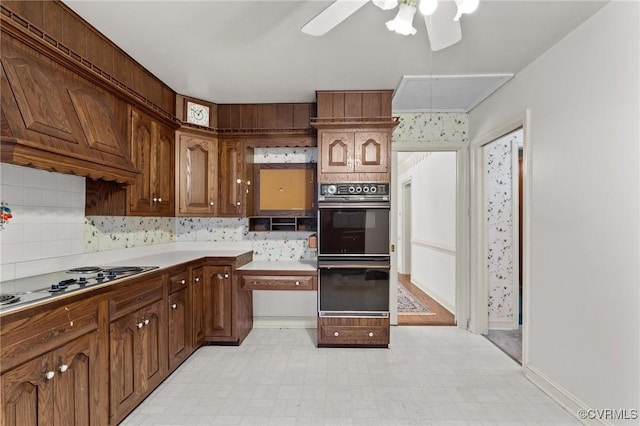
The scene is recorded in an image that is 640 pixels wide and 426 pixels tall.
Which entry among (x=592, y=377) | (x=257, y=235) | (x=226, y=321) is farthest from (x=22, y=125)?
(x=592, y=377)

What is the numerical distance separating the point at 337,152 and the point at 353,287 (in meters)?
1.32

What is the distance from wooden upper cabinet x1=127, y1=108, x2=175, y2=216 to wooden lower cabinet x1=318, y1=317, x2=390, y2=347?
1865mm

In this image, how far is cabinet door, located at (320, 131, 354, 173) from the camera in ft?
10.0

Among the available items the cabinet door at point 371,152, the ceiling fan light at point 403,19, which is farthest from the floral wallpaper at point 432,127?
the ceiling fan light at point 403,19

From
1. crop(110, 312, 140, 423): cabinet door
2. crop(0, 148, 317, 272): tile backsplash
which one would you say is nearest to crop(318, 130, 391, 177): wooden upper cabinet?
crop(0, 148, 317, 272): tile backsplash

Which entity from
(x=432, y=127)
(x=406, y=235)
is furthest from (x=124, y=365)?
(x=406, y=235)

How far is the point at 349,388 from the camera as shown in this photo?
238 cm

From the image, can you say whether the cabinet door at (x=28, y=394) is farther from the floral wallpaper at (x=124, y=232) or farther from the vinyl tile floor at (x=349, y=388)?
the floral wallpaper at (x=124, y=232)

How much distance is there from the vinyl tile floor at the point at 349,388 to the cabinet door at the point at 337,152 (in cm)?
177

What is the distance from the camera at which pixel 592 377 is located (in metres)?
1.91

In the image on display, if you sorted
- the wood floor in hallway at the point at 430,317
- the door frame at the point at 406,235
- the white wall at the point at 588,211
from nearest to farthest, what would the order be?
the white wall at the point at 588,211
the wood floor in hallway at the point at 430,317
the door frame at the point at 406,235

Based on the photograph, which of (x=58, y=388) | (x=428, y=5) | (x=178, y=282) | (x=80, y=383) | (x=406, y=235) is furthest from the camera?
(x=406, y=235)

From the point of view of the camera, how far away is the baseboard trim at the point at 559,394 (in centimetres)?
196

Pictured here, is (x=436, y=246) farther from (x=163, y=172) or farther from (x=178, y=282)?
(x=163, y=172)
